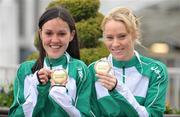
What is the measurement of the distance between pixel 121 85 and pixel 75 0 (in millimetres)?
2108

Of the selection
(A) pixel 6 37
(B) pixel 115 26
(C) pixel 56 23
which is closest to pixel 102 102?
(B) pixel 115 26

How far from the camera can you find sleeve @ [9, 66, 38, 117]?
193 inches

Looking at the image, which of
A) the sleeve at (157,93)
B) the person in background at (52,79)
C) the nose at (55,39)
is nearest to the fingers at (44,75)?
the person in background at (52,79)

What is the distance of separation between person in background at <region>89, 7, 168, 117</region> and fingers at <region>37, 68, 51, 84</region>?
13.2 inches

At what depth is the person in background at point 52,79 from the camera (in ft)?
15.8

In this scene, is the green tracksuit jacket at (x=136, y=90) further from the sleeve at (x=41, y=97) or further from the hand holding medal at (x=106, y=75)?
the sleeve at (x=41, y=97)

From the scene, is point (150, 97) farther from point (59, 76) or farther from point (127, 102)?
point (59, 76)

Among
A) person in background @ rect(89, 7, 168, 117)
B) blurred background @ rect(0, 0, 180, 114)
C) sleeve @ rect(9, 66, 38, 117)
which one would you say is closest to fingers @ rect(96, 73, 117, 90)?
person in background @ rect(89, 7, 168, 117)

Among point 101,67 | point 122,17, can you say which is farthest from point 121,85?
point 122,17

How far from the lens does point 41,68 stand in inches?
197

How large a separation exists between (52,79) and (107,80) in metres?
0.38

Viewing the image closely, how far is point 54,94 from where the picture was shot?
15.4 ft

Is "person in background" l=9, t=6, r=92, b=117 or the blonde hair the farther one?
the blonde hair

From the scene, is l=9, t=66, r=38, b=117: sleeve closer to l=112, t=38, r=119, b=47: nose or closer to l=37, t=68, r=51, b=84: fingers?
l=37, t=68, r=51, b=84: fingers
